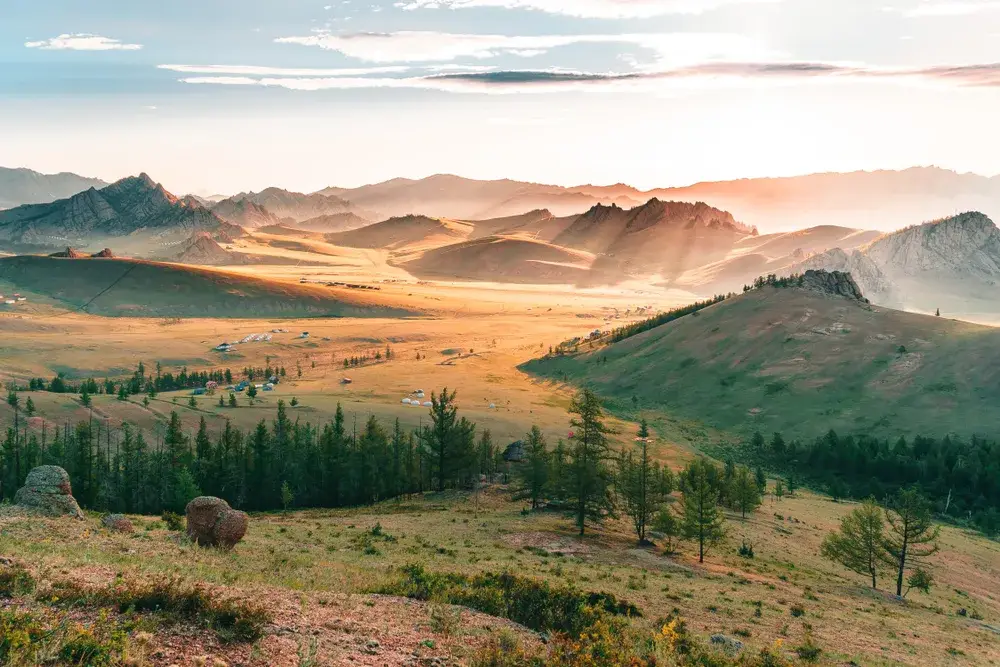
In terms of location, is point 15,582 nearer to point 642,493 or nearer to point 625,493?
point 642,493

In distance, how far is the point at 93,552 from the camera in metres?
28.3

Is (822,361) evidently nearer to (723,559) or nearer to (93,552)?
(723,559)

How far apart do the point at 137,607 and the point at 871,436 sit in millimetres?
138264

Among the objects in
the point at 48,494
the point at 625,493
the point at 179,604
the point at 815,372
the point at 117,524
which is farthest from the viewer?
the point at 815,372

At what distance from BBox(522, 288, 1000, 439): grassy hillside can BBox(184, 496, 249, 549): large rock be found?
410ft

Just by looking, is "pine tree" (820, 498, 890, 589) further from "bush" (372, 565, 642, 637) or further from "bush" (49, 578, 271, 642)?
"bush" (49, 578, 271, 642)

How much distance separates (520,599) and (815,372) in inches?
5915

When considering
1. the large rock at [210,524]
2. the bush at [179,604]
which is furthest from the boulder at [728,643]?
the large rock at [210,524]

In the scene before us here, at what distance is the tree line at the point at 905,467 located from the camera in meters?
103

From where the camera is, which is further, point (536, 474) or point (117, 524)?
point (536, 474)

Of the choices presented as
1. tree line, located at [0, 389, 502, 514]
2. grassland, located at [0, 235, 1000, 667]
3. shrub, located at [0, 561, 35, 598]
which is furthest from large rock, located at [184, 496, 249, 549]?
tree line, located at [0, 389, 502, 514]

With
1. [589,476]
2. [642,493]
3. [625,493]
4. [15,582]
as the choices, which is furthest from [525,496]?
[15,582]

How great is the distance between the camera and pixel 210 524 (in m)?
37.0

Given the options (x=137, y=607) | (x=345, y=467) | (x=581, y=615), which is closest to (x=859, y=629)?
(x=581, y=615)
